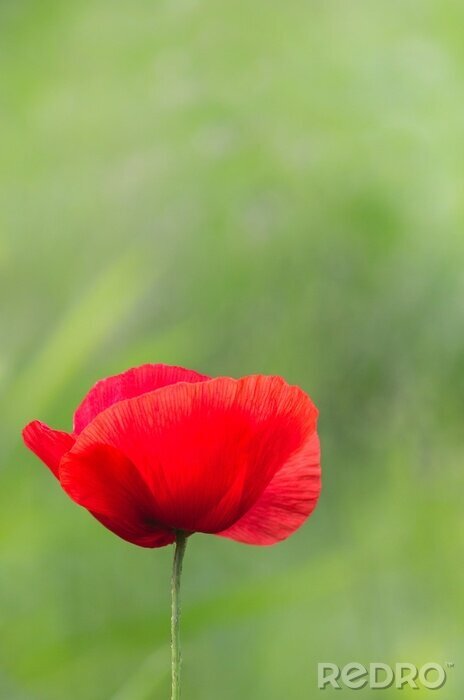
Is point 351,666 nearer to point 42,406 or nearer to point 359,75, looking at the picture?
point 42,406

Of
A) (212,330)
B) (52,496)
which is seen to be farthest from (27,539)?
(212,330)

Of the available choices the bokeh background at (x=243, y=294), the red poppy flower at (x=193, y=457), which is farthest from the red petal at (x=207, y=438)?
the bokeh background at (x=243, y=294)

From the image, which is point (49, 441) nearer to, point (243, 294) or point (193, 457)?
point (193, 457)

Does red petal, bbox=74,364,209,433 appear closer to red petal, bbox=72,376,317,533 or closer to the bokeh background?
red petal, bbox=72,376,317,533

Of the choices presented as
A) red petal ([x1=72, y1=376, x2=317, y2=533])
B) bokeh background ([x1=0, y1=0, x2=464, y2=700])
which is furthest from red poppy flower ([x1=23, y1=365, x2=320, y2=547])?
bokeh background ([x1=0, y1=0, x2=464, y2=700])

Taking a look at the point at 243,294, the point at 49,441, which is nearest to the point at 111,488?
the point at 49,441
